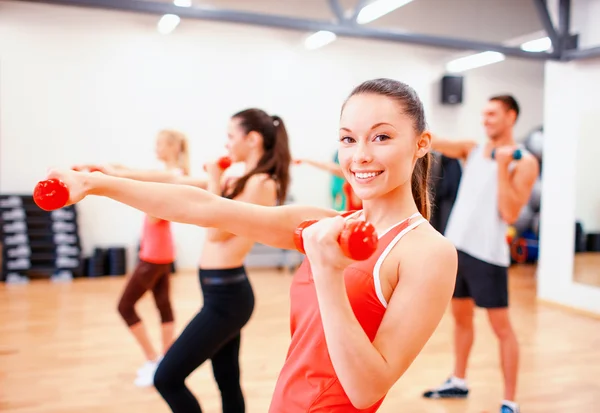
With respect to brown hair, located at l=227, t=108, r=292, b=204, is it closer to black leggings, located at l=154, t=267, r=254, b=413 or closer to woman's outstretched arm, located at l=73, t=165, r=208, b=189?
woman's outstretched arm, located at l=73, t=165, r=208, b=189

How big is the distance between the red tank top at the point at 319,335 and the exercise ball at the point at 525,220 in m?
7.72

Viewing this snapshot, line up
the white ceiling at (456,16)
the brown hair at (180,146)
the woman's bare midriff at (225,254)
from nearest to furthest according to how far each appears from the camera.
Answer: the woman's bare midriff at (225,254) < the brown hair at (180,146) < the white ceiling at (456,16)

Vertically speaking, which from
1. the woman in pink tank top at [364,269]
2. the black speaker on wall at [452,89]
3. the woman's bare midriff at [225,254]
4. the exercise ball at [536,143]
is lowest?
the woman's bare midriff at [225,254]

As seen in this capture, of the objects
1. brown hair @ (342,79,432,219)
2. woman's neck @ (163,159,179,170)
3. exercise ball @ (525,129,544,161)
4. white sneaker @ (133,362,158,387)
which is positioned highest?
exercise ball @ (525,129,544,161)

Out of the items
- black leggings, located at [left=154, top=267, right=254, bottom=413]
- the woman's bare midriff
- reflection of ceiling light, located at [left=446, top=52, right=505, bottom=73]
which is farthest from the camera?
reflection of ceiling light, located at [left=446, top=52, right=505, bottom=73]

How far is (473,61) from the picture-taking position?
28.0ft

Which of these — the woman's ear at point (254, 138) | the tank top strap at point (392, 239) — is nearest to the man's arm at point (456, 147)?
the woman's ear at point (254, 138)

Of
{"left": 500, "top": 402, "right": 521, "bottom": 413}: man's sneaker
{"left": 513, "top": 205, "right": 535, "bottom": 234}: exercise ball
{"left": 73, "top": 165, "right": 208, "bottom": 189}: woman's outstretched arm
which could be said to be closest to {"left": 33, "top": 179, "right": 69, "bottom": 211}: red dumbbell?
{"left": 73, "top": 165, "right": 208, "bottom": 189}: woman's outstretched arm

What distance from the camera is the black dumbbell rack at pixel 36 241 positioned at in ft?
22.3

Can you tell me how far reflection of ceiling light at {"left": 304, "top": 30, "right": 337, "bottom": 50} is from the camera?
25.6 ft

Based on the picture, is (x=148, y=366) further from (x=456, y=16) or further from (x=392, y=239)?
(x=456, y=16)

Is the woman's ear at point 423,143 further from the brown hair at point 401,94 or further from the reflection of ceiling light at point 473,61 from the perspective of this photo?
the reflection of ceiling light at point 473,61

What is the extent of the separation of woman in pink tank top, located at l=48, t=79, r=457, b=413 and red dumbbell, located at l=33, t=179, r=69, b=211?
25 mm

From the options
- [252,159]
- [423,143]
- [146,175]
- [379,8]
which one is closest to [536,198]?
[379,8]
